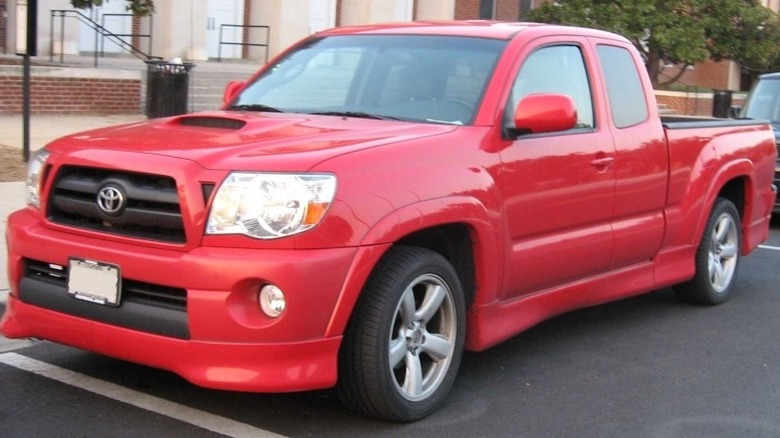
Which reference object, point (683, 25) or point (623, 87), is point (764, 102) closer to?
point (623, 87)

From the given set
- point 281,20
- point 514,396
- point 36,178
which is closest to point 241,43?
point 281,20

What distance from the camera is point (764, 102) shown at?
530 inches

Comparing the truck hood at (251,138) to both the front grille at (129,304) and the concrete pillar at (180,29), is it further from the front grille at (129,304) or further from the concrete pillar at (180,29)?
the concrete pillar at (180,29)

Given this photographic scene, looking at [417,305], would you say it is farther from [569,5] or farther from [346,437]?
[569,5]

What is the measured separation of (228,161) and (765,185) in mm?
5234

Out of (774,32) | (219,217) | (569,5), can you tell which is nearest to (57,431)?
(219,217)

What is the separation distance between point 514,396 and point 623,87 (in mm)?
2228

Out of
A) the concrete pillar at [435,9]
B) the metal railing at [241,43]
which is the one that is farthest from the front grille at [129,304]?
the concrete pillar at [435,9]

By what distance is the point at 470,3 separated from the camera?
30672 mm

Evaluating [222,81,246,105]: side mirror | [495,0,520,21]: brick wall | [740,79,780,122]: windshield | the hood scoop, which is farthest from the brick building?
the hood scoop

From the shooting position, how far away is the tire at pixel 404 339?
4.67m

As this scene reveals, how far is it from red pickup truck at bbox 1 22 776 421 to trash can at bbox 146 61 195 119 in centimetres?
928

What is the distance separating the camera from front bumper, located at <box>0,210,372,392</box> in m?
4.36

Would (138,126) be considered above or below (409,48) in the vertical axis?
below
